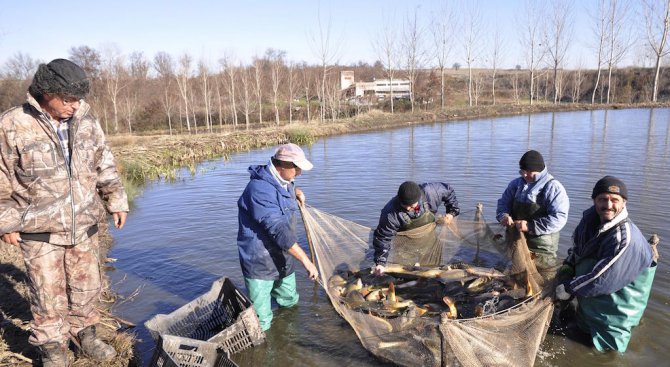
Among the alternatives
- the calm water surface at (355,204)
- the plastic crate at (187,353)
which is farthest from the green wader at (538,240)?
the plastic crate at (187,353)

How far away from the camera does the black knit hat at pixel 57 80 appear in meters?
3.04

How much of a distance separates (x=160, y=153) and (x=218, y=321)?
16.2 metres

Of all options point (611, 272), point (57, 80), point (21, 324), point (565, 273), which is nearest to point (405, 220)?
point (565, 273)

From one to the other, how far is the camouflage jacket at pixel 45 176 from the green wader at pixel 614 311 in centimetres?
457

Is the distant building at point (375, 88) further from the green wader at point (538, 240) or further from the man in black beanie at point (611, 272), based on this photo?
the man in black beanie at point (611, 272)

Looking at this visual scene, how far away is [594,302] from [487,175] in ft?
29.3

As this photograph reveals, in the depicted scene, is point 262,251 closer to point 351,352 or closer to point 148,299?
point 351,352

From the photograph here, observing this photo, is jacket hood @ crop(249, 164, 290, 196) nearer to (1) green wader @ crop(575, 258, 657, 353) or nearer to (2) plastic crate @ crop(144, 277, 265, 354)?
(2) plastic crate @ crop(144, 277, 265, 354)

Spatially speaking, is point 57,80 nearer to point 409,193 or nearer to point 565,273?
point 409,193

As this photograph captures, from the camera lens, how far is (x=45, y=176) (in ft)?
10.6

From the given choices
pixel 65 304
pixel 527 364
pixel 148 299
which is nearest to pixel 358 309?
pixel 527 364

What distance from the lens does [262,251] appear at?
4.33 m

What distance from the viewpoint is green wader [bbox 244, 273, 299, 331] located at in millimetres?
4465

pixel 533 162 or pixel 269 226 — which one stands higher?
pixel 533 162
